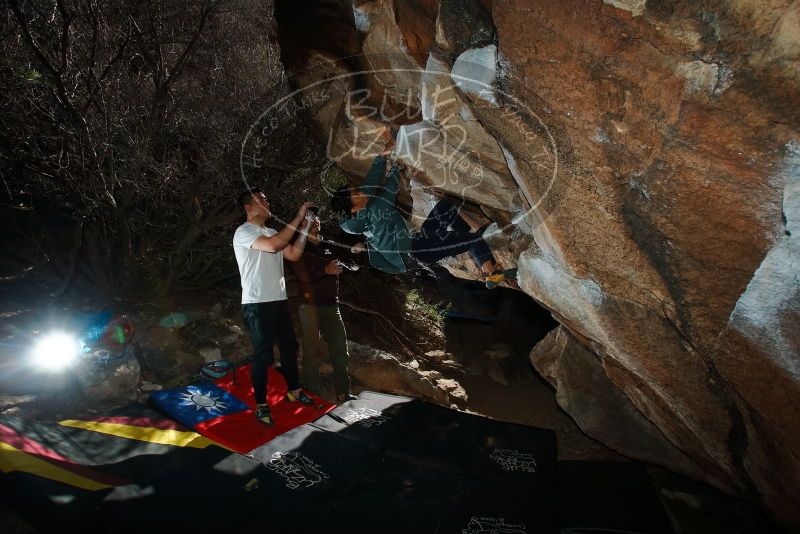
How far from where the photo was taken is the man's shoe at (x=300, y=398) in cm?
391

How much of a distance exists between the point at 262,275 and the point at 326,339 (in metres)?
1.18

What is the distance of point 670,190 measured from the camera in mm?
2447

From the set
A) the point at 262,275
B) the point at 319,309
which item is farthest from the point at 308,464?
the point at 319,309

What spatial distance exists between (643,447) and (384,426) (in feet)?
8.66

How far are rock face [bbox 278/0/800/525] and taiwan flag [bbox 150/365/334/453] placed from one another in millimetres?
2417

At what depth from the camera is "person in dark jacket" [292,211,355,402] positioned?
13.4ft

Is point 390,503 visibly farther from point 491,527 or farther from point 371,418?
point 371,418

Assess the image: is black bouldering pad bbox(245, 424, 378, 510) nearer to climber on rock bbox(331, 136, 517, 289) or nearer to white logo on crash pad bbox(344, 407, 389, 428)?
white logo on crash pad bbox(344, 407, 389, 428)

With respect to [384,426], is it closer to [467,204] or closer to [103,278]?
[467,204]

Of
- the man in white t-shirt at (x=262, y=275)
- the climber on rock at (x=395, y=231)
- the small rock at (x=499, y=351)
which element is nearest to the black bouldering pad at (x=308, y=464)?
the man in white t-shirt at (x=262, y=275)

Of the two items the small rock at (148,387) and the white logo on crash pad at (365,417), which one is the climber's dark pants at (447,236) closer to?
the white logo on crash pad at (365,417)

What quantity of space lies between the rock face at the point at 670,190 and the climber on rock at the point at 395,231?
137 cm

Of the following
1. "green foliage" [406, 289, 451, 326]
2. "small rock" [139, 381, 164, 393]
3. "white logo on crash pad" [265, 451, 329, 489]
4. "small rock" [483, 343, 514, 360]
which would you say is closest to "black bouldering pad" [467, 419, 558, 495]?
"white logo on crash pad" [265, 451, 329, 489]

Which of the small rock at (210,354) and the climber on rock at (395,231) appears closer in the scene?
the climber on rock at (395,231)
